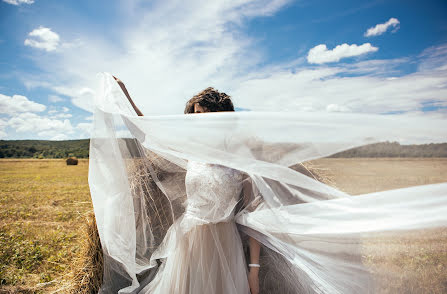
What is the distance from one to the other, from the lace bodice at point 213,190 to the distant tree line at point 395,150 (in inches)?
28.5

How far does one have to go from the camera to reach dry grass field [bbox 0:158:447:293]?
1632 mm

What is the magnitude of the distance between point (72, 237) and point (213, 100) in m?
4.37

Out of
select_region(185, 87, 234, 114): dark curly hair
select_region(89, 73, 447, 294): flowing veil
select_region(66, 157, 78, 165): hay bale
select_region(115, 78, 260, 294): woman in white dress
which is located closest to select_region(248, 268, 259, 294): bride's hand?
select_region(115, 78, 260, 294): woman in white dress

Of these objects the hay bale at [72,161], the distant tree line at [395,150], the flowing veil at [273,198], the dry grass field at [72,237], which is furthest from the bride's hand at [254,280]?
the hay bale at [72,161]

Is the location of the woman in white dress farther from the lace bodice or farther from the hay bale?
the hay bale

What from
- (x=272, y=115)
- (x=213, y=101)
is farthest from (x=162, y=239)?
(x=272, y=115)

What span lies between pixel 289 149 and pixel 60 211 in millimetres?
6866

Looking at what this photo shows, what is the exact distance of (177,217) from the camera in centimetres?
223

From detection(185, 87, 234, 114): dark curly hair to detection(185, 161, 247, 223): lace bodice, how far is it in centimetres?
51

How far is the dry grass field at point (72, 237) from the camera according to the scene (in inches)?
64.2

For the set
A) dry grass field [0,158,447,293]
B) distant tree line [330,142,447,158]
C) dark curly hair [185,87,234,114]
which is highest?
dark curly hair [185,87,234,114]

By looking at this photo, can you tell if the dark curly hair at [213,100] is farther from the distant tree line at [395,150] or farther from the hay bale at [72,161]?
the hay bale at [72,161]

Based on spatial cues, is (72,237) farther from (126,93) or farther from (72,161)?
(72,161)

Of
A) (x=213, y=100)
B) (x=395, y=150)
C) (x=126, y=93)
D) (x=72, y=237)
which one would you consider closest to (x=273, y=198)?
(x=395, y=150)
